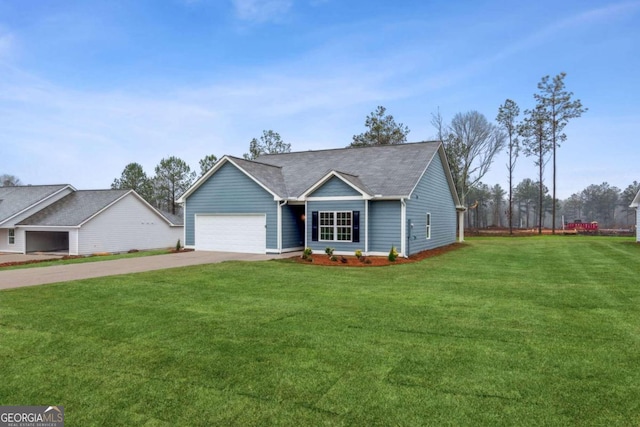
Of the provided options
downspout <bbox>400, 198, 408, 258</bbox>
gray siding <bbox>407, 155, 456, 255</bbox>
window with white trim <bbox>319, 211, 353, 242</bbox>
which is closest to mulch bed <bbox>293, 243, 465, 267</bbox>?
downspout <bbox>400, 198, 408, 258</bbox>

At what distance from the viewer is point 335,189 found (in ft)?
56.7

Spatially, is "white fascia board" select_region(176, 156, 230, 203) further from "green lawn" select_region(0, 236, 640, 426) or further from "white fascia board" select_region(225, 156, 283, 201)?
"green lawn" select_region(0, 236, 640, 426)

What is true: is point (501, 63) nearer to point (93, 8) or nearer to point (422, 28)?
point (422, 28)

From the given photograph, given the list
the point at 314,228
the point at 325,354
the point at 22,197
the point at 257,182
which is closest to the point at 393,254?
the point at 314,228

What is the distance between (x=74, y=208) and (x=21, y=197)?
16.2ft

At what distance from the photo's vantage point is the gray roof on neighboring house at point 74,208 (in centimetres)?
2520

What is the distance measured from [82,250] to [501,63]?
2768 centimetres

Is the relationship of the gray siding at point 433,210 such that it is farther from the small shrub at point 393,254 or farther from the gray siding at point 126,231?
the gray siding at point 126,231

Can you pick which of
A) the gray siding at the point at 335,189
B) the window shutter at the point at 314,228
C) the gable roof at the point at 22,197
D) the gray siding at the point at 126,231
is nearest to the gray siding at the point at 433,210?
the gray siding at the point at 335,189

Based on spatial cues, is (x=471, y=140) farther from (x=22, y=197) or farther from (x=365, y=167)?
(x=22, y=197)

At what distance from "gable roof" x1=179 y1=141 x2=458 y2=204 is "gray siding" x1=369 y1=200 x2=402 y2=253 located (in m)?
0.58

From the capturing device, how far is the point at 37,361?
4.71 meters

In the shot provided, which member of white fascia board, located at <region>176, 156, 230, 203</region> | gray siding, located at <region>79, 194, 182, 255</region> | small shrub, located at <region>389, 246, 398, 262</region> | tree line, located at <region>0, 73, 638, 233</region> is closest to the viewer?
small shrub, located at <region>389, 246, 398, 262</region>

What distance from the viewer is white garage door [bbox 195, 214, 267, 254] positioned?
19016 mm
